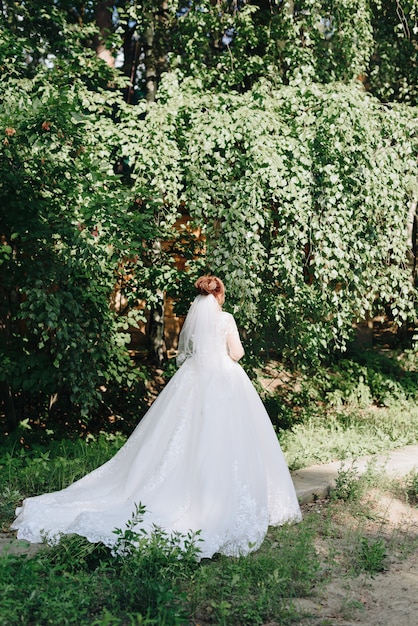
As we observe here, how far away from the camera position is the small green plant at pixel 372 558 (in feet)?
14.0

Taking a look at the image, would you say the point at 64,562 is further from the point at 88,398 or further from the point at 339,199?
the point at 339,199

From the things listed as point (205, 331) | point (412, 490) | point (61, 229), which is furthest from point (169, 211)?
point (412, 490)

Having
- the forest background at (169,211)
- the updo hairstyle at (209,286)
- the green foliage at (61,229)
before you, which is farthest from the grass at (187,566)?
the updo hairstyle at (209,286)

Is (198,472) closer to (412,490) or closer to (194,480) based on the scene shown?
Answer: (194,480)

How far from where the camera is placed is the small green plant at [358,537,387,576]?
14.0ft

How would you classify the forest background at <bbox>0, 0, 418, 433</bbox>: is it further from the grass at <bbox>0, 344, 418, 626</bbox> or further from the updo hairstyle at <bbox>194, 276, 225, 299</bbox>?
the grass at <bbox>0, 344, 418, 626</bbox>

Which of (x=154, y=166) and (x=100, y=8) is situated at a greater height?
(x=100, y=8)

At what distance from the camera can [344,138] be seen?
6988 mm

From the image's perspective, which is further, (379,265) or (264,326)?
(379,265)

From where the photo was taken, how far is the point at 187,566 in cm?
387

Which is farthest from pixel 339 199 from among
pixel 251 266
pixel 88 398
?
pixel 88 398

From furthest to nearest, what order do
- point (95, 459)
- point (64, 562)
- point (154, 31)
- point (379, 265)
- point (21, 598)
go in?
point (154, 31)
point (379, 265)
point (95, 459)
point (64, 562)
point (21, 598)

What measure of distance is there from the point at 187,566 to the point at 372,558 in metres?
1.21

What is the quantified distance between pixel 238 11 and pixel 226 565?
321 inches
